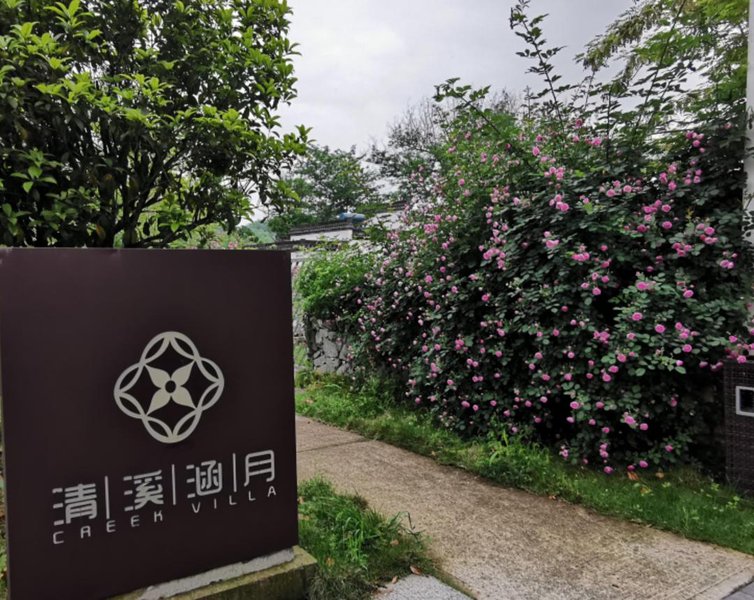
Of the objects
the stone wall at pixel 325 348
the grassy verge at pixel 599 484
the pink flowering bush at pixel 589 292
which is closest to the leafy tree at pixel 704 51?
the pink flowering bush at pixel 589 292

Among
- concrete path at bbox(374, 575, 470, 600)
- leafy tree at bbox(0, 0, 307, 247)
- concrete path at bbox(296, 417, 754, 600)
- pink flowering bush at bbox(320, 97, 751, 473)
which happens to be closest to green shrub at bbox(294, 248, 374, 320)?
pink flowering bush at bbox(320, 97, 751, 473)

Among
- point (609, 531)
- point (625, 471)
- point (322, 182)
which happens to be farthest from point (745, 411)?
point (322, 182)

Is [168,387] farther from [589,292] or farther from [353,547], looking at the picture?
[589,292]

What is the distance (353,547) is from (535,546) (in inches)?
39.7

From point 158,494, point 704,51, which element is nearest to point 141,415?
point 158,494

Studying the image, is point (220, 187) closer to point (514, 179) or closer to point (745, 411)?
point (514, 179)

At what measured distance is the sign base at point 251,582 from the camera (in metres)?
2.02

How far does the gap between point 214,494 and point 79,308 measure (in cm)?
84

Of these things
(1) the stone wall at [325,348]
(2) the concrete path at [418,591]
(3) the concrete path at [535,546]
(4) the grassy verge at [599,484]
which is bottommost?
(3) the concrete path at [535,546]

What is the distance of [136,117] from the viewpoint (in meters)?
2.49

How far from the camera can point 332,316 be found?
724cm

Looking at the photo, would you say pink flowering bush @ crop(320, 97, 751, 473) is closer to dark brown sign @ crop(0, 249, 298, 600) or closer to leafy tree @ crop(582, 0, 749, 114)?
leafy tree @ crop(582, 0, 749, 114)

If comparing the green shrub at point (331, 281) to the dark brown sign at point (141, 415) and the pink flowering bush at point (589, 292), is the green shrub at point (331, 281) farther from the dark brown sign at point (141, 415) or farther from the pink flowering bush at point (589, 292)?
the dark brown sign at point (141, 415)

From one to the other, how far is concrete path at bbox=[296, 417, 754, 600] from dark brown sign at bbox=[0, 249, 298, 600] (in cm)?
111
